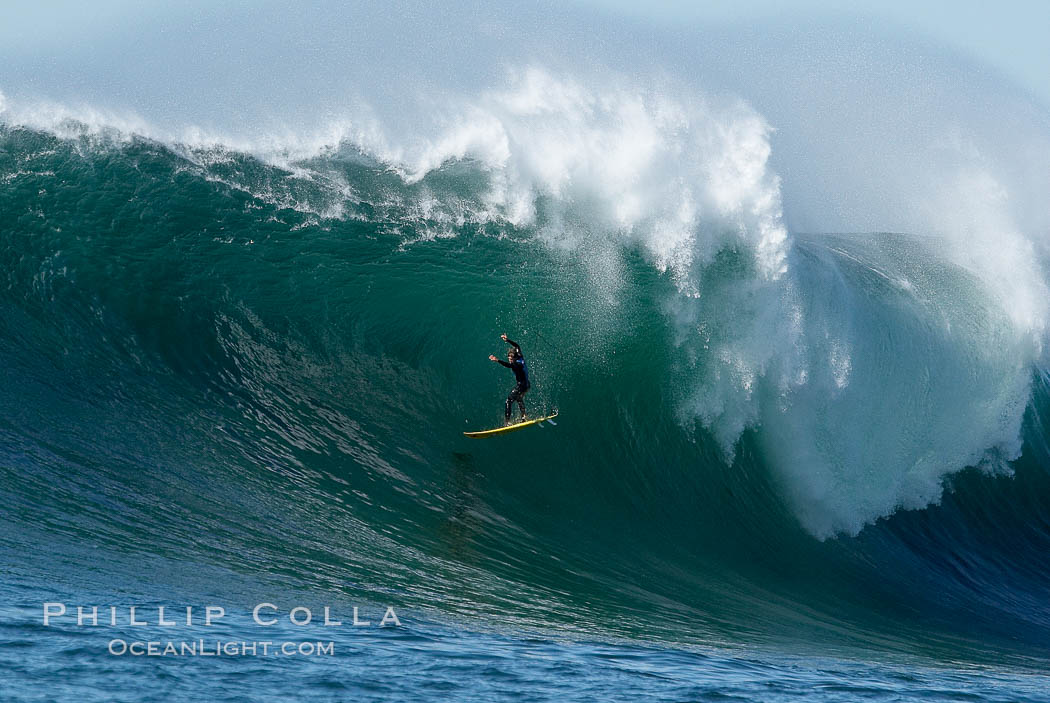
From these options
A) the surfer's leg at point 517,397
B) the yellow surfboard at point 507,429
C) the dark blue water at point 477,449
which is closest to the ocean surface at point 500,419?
the dark blue water at point 477,449

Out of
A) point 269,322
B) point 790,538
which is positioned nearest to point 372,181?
point 269,322

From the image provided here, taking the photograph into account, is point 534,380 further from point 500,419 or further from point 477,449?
point 477,449

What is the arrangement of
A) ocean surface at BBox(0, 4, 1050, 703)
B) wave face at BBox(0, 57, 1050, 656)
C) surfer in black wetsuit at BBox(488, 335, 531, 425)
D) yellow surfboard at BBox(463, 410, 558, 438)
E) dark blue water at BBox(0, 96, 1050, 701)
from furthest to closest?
yellow surfboard at BBox(463, 410, 558, 438) → surfer in black wetsuit at BBox(488, 335, 531, 425) → wave face at BBox(0, 57, 1050, 656) → ocean surface at BBox(0, 4, 1050, 703) → dark blue water at BBox(0, 96, 1050, 701)

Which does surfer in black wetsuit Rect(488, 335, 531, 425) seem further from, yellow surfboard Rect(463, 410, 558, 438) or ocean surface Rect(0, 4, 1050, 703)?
ocean surface Rect(0, 4, 1050, 703)

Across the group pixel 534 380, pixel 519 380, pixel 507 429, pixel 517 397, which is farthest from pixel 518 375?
pixel 534 380

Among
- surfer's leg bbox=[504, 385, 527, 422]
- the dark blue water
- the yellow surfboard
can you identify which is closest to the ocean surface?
the dark blue water

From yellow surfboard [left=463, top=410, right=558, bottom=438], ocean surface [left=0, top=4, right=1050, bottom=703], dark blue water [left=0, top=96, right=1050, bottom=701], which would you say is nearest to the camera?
dark blue water [left=0, top=96, right=1050, bottom=701]
